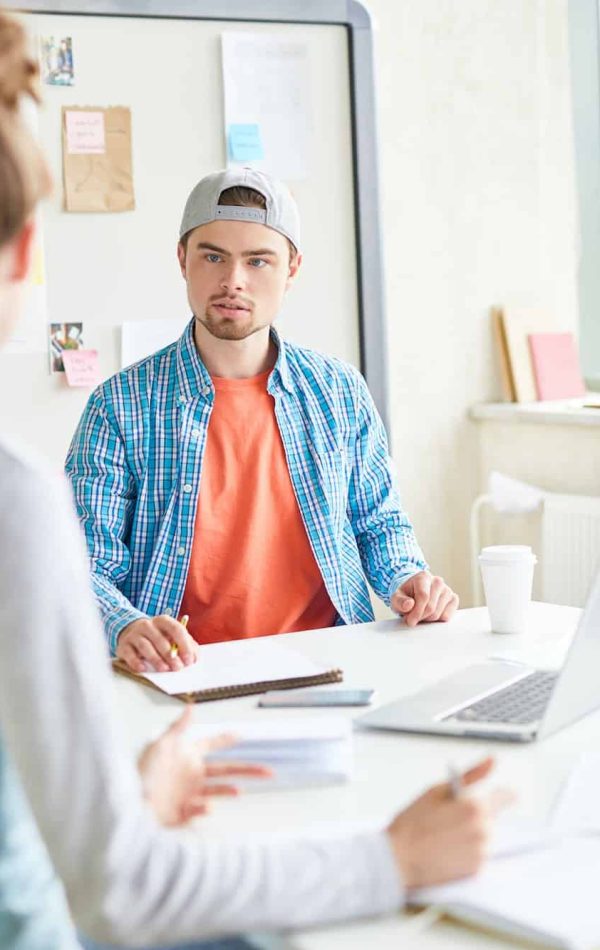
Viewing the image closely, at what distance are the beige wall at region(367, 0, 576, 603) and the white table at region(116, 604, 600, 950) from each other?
1704mm

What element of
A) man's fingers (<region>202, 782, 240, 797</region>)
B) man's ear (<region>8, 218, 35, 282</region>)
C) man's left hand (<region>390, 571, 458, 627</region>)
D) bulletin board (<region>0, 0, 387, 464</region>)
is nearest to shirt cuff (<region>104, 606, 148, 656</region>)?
man's left hand (<region>390, 571, 458, 627</region>)

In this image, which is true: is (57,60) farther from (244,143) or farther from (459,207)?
(459,207)

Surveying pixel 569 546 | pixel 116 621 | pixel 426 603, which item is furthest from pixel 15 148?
pixel 569 546

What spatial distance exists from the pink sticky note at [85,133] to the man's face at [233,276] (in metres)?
0.80

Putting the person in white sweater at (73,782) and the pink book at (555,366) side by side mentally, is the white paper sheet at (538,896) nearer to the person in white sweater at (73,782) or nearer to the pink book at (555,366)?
the person in white sweater at (73,782)

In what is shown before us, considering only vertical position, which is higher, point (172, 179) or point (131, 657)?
point (172, 179)

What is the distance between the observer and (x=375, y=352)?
3.29 m

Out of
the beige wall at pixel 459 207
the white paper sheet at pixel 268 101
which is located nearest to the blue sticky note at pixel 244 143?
the white paper sheet at pixel 268 101

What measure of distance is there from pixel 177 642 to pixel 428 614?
0.42 m

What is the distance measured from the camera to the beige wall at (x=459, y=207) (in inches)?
133

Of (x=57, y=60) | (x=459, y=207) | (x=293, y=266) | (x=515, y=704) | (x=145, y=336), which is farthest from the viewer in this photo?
(x=459, y=207)

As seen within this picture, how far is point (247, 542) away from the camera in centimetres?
219

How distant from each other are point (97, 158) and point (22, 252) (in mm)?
2237

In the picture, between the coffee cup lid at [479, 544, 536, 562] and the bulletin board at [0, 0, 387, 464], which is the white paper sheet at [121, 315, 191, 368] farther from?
the coffee cup lid at [479, 544, 536, 562]
